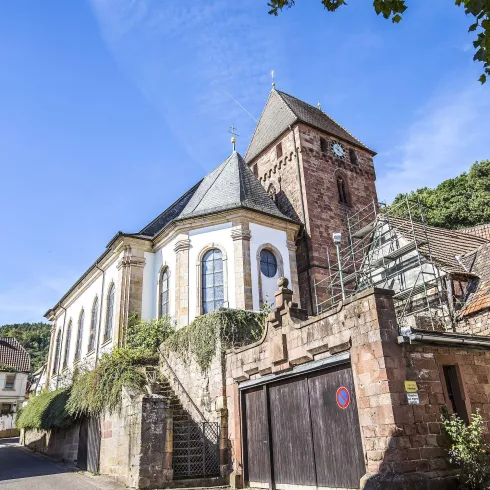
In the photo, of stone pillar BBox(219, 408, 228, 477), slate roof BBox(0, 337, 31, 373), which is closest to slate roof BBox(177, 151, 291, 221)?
stone pillar BBox(219, 408, 228, 477)

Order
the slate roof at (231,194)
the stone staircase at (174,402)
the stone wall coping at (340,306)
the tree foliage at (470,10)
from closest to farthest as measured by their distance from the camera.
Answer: the tree foliage at (470,10), the stone wall coping at (340,306), the stone staircase at (174,402), the slate roof at (231,194)

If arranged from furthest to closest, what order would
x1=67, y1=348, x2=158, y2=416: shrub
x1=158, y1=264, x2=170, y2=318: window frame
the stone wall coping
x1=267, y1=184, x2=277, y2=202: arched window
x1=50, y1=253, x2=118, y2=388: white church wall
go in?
x1=267, y1=184, x2=277, y2=202: arched window → x1=50, y1=253, x2=118, y2=388: white church wall → x1=158, y1=264, x2=170, y2=318: window frame → x1=67, y1=348, x2=158, y2=416: shrub → the stone wall coping

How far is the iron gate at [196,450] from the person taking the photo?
11.6 m

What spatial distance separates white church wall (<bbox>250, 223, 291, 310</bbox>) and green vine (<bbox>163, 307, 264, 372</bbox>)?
330cm

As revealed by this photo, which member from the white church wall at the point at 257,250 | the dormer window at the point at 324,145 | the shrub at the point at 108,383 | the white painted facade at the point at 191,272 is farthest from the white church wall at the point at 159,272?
the dormer window at the point at 324,145

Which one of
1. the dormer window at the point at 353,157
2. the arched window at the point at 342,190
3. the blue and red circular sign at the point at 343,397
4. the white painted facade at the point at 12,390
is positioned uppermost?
the dormer window at the point at 353,157

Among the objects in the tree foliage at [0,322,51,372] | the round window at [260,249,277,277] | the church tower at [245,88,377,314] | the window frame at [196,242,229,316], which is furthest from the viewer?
the tree foliage at [0,322,51,372]

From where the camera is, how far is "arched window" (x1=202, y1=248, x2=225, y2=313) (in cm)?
1800

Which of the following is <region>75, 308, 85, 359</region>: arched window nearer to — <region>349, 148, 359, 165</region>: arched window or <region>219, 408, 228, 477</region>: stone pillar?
<region>219, 408, 228, 477</region>: stone pillar

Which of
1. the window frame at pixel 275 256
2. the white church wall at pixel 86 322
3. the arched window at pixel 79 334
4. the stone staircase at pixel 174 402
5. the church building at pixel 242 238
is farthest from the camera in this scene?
the arched window at pixel 79 334

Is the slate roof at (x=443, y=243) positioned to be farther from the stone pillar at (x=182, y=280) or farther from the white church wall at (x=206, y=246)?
the stone pillar at (x=182, y=280)

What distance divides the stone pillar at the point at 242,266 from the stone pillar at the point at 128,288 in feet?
16.6

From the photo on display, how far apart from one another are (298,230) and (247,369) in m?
10.1

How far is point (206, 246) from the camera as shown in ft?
61.9
